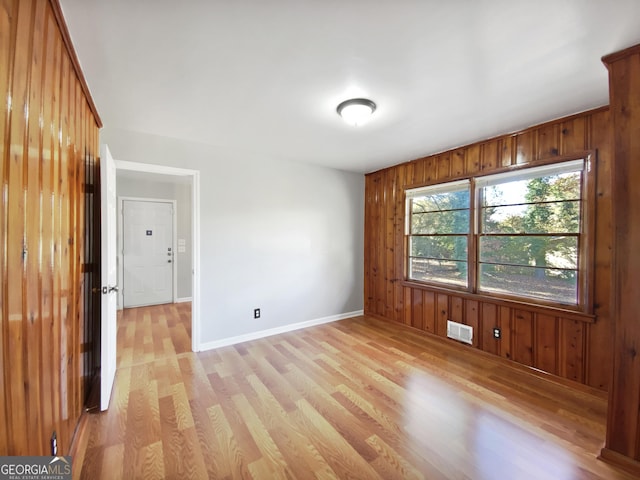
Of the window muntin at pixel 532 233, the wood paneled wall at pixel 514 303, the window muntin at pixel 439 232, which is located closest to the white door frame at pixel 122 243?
the wood paneled wall at pixel 514 303

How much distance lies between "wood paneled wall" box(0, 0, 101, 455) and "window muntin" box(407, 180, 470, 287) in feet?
11.7

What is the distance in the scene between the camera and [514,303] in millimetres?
2740

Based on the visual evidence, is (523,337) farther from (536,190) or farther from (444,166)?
(444,166)

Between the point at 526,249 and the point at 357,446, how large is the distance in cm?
241

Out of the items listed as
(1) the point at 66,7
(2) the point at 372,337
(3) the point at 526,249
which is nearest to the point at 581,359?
(3) the point at 526,249

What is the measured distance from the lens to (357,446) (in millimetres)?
1707

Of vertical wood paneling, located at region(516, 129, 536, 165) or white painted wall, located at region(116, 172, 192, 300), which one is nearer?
vertical wood paneling, located at region(516, 129, 536, 165)

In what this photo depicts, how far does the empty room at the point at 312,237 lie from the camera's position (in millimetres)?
1291

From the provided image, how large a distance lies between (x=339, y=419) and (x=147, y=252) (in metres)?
4.73

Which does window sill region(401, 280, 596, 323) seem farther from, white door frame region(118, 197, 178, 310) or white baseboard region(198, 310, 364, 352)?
white door frame region(118, 197, 178, 310)

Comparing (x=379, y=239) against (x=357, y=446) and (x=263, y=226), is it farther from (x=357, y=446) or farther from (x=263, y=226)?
(x=357, y=446)

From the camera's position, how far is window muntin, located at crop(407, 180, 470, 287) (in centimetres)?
325

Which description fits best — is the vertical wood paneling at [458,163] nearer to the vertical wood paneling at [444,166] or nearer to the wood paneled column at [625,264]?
the vertical wood paneling at [444,166]

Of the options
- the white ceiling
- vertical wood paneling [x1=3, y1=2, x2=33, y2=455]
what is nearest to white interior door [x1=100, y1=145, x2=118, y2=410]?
the white ceiling
